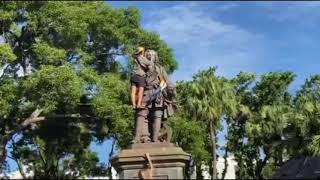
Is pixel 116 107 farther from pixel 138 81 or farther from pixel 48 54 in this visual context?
pixel 138 81

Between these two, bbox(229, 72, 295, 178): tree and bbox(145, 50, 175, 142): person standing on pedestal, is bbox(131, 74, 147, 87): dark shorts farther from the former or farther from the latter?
bbox(229, 72, 295, 178): tree

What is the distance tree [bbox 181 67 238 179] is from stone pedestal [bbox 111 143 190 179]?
79.0 ft

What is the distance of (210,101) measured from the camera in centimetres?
3666

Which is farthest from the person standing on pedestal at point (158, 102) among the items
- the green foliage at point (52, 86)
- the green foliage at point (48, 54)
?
the green foliage at point (48, 54)

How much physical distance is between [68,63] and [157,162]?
1777 centimetres

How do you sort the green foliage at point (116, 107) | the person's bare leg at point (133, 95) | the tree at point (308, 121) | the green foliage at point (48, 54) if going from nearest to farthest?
the person's bare leg at point (133, 95) → the green foliage at point (48, 54) → the green foliage at point (116, 107) → the tree at point (308, 121)

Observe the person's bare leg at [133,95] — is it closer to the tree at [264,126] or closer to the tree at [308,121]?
the tree at [308,121]

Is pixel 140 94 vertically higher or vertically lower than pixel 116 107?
lower

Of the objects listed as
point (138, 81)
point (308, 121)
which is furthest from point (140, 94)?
point (308, 121)

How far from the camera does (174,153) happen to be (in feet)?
38.2

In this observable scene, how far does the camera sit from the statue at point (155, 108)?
12.5 m

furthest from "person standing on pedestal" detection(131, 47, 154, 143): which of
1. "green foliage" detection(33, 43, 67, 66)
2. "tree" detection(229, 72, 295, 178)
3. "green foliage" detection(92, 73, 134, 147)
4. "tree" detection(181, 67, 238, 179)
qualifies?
"tree" detection(229, 72, 295, 178)

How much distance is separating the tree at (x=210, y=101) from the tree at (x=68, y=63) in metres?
4.30

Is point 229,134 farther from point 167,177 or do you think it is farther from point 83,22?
point 167,177
